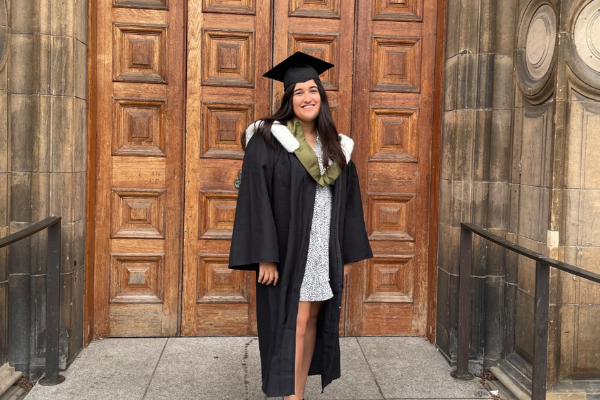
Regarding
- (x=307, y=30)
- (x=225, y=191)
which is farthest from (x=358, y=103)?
(x=225, y=191)

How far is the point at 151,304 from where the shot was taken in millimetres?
4824

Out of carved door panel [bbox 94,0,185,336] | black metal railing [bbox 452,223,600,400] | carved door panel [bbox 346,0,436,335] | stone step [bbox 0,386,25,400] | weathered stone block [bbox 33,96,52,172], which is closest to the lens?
black metal railing [bbox 452,223,600,400]

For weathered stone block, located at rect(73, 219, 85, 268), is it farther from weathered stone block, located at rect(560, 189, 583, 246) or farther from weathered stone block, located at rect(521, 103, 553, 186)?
weathered stone block, located at rect(560, 189, 583, 246)

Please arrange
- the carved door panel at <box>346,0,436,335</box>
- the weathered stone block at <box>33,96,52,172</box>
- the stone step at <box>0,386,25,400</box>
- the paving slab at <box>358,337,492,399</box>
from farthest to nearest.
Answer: the carved door panel at <box>346,0,436,335</box>, the weathered stone block at <box>33,96,52,172</box>, the paving slab at <box>358,337,492,399</box>, the stone step at <box>0,386,25,400</box>

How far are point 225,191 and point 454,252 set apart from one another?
1.79 metres

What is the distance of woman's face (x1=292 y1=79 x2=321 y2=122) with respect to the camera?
3.36m

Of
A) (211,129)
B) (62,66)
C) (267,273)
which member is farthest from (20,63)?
(267,273)

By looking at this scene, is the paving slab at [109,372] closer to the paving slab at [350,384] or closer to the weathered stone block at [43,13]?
the paving slab at [350,384]

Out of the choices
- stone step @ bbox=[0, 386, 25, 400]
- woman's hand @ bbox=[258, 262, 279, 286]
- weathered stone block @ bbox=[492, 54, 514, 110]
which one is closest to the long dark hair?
woman's hand @ bbox=[258, 262, 279, 286]

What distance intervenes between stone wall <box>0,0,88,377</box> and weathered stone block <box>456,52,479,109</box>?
8.97ft

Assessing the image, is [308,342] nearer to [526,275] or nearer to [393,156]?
[526,275]

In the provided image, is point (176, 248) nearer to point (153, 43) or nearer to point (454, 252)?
point (153, 43)

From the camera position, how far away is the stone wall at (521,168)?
3738 millimetres

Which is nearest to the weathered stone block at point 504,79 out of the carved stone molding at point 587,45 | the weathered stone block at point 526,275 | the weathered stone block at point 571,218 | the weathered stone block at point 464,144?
the weathered stone block at point 464,144
